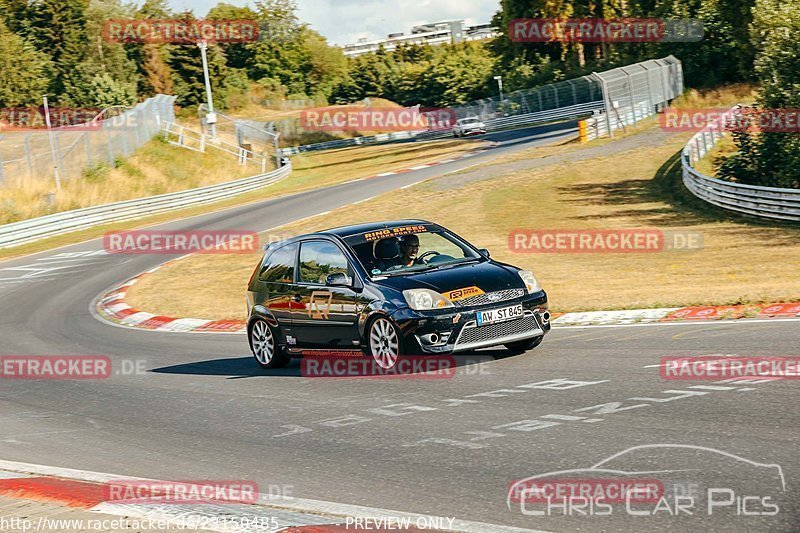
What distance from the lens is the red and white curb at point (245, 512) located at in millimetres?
5520

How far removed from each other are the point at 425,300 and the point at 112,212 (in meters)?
31.6

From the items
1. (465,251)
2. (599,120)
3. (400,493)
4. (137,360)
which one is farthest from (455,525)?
(599,120)

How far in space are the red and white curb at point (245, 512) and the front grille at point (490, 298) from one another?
4.22 m

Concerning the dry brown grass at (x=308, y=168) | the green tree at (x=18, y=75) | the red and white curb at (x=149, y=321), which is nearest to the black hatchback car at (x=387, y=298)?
the red and white curb at (x=149, y=321)

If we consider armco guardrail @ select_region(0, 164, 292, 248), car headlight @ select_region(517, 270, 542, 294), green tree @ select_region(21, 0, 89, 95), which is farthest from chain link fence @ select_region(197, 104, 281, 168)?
car headlight @ select_region(517, 270, 542, 294)

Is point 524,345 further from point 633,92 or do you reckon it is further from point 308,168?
point 308,168

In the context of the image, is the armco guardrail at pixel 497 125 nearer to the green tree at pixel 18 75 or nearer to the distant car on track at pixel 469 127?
the distant car on track at pixel 469 127

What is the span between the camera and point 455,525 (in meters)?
5.45

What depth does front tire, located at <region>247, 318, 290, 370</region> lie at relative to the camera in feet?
40.5

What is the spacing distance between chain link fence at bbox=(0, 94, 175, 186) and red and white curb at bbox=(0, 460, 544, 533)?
1337 inches

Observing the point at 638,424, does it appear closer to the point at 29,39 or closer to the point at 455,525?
the point at 455,525

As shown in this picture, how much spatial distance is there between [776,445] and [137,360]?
10082mm

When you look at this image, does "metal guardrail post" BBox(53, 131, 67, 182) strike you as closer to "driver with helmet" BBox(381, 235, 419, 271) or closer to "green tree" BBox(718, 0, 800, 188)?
"green tree" BBox(718, 0, 800, 188)

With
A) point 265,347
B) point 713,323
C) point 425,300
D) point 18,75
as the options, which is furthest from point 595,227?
point 18,75
